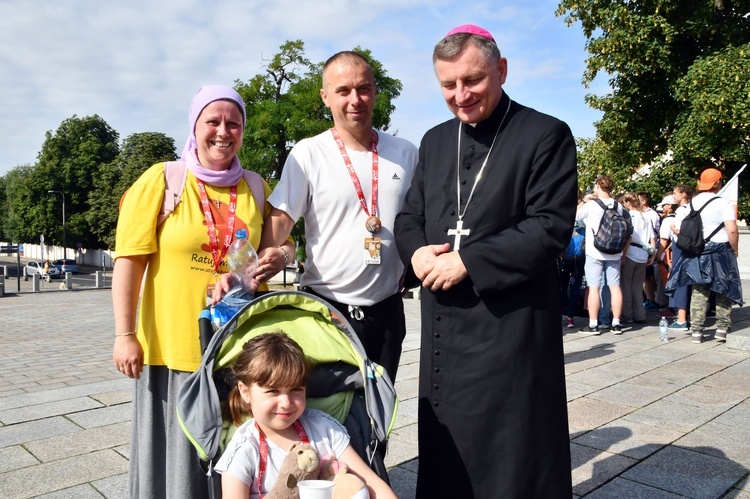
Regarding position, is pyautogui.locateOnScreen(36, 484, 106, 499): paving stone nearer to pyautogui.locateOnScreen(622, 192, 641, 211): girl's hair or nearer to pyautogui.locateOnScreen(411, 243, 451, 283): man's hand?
pyautogui.locateOnScreen(411, 243, 451, 283): man's hand

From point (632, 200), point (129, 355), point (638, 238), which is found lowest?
point (129, 355)

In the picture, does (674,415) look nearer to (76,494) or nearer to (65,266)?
(76,494)

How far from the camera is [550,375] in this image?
2.42 metres

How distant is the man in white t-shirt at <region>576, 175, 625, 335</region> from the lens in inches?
349

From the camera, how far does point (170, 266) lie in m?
2.82

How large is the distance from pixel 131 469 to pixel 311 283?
1.23 m

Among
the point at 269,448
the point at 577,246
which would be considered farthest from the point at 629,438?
the point at 577,246

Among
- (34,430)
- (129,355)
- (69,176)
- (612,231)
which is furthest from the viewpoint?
(69,176)

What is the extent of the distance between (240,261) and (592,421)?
3415 millimetres

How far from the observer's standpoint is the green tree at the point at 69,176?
55.1m

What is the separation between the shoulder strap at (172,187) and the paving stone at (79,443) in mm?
2411

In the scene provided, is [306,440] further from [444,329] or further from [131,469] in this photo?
[131,469]

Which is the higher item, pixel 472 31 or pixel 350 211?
pixel 472 31

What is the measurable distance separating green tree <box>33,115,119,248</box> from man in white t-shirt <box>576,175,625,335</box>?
53.1 metres
